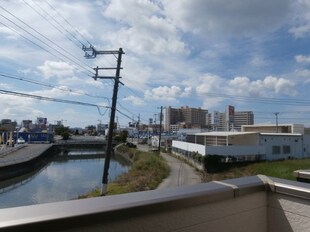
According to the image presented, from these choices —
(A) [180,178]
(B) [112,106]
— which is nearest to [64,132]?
(A) [180,178]

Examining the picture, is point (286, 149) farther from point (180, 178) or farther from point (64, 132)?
point (64, 132)

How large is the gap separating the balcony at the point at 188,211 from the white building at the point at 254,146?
29505 millimetres

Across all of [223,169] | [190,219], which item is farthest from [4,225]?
[223,169]

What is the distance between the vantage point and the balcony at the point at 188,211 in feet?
4.45

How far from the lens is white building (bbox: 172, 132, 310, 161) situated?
32.2 m

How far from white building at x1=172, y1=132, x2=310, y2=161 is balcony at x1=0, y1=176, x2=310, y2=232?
29505 mm

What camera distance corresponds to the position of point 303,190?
7.14ft

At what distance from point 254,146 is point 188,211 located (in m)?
33.2

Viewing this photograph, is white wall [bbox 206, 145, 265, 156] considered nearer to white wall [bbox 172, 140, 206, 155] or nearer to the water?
white wall [bbox 172, 140, 206, 155]

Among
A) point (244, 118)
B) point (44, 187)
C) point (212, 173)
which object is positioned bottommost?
point (44, 187)

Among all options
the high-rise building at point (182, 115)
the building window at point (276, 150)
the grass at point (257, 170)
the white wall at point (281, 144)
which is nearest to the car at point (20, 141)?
the grass at point (257, 170)

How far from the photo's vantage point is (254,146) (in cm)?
3331

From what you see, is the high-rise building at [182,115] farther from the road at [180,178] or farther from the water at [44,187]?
the road at [180,178]

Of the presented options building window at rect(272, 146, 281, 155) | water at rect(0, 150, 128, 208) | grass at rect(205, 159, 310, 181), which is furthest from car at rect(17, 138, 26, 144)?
building window at rect(272, 146, 281, 155)
